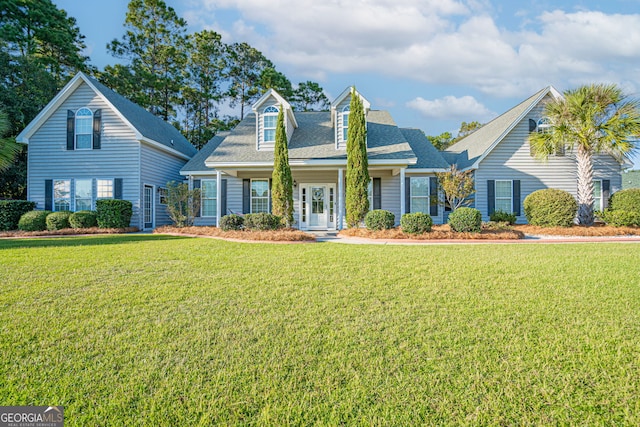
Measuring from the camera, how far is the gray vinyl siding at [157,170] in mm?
15156

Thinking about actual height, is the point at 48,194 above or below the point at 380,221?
above

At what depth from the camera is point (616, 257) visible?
276 inches

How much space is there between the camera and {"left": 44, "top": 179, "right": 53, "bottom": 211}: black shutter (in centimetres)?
1482

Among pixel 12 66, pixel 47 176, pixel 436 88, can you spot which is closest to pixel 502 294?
pixel 436 88

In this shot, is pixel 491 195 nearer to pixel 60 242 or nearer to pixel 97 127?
pixel 60 242

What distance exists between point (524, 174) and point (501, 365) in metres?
14.7

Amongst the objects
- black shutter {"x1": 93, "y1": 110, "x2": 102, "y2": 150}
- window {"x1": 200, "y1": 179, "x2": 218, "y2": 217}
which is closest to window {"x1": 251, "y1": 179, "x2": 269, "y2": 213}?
window {"x1": 200, "y1": 179, "x2": 218, "y2": 217}

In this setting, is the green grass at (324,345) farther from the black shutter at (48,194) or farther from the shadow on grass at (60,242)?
the black shutter at (48,194)

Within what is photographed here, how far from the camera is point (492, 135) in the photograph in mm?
15844

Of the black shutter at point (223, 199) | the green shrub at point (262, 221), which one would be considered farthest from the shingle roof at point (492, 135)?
the black shutter at point (223, 199)

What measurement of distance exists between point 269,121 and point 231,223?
5.49 meters

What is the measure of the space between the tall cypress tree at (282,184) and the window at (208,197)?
4365mm

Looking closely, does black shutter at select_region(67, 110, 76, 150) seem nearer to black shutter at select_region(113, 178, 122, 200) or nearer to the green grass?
black shutter at select_region(113, 178, 122, 200)

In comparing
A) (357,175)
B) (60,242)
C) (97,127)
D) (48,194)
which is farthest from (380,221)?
(48,194)
